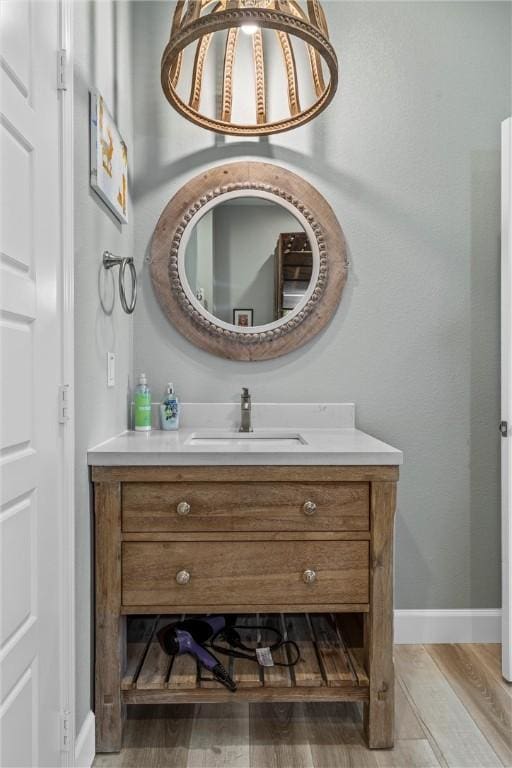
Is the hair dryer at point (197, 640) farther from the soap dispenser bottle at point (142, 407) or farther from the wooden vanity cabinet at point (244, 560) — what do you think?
the soap dispenser bottle at point (142, 407)

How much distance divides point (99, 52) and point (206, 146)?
0.59 meters

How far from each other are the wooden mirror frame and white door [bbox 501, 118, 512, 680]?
62 cm

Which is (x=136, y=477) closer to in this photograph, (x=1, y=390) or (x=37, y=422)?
(x=37, y=422)

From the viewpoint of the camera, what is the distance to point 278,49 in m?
2.21

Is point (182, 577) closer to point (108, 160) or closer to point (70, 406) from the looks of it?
point (70, 406)

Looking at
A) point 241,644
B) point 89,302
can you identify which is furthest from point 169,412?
point 241,644

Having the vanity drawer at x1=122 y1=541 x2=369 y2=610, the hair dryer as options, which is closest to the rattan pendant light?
the vanity drawer at x1=122 y1=541 x2=369 y2=610

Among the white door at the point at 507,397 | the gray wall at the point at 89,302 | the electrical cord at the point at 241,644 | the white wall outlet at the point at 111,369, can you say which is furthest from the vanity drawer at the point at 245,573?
the white door at the point at 507,397

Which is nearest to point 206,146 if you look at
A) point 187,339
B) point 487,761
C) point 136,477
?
point 187,339

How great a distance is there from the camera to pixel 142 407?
207cm

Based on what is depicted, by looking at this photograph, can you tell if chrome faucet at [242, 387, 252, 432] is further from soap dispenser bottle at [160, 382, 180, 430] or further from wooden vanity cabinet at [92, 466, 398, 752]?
wooden vanity cabinet at [92, 466, 398, 752]

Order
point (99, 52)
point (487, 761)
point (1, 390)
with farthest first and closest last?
1. point (99, 52)
2. point (487, 761)
3. point (1, 390)

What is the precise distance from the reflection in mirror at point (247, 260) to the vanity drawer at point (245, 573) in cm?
97

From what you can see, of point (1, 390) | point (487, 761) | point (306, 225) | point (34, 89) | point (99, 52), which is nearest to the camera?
point (1, 390)
